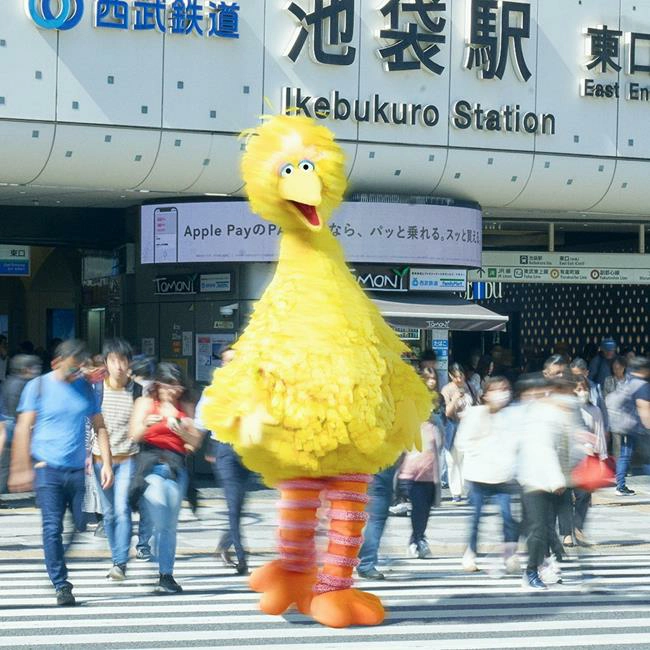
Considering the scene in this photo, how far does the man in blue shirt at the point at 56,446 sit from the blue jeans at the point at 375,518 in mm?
2309

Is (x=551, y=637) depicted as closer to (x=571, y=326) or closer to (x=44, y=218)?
(x=44, y=218)

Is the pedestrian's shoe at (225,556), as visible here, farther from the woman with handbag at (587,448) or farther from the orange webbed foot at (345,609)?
the orange webbed foot at (345,609)

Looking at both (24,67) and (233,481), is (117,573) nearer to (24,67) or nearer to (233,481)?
(233,481)

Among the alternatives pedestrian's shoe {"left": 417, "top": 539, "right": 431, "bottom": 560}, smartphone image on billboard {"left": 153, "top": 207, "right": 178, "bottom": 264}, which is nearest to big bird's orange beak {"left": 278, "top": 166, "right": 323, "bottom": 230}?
pedestrian's shoe {"left": 417, "top": 539, "right": 431, "bottom": 560}

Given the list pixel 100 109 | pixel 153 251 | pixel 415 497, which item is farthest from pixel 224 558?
pixel 153 251

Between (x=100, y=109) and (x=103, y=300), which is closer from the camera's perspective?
(x=100, y=109)

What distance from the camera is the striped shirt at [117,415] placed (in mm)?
10805

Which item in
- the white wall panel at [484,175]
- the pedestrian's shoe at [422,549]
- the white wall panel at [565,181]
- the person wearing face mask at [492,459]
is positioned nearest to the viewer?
the person wearing face mask at [492,459]

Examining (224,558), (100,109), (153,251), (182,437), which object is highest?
(100,109)

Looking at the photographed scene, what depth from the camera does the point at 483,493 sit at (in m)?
11.1

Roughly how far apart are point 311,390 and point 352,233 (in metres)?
11.2

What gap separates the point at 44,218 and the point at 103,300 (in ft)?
5.13

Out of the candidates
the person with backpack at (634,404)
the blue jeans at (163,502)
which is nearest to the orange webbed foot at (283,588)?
the blue jeans at (163,502)

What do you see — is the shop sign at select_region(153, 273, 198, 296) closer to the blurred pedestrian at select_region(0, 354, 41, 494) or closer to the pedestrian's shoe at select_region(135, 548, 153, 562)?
the blurred pedestrian at select_region(0, 354, 41, 494)
